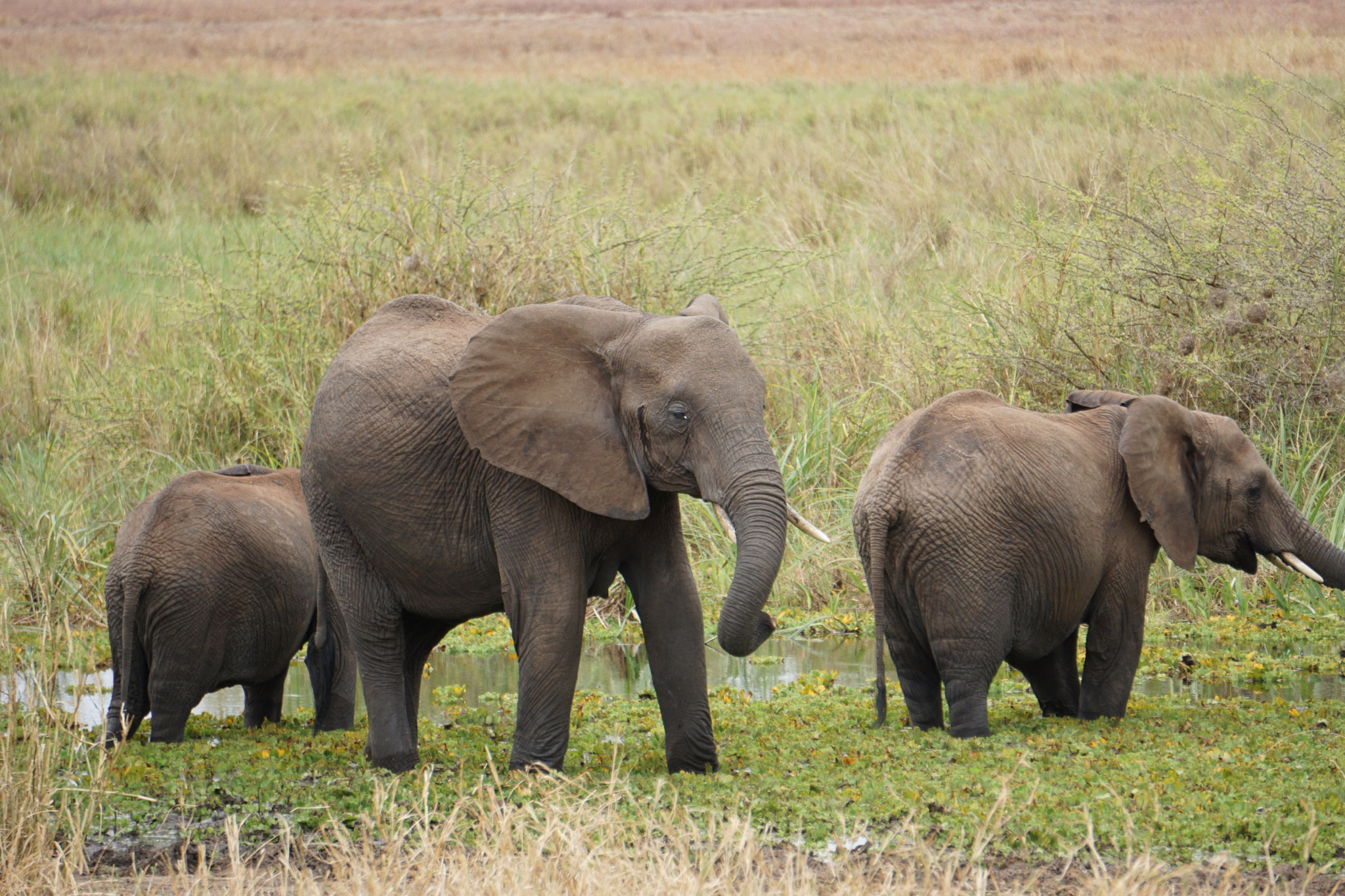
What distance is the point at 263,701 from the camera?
732 cm

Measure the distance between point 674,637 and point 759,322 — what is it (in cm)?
692

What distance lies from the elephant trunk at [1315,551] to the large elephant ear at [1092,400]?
3.23 feet

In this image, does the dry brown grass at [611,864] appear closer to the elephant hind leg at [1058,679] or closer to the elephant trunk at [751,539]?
the elephant trunk at [751,539]

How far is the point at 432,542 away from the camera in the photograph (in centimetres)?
585

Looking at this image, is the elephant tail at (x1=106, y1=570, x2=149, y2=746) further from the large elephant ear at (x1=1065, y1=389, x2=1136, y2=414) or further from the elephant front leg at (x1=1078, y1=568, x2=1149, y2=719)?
the large elephant ear at (x1=1065, y1=389, x2=1136, y2=414)

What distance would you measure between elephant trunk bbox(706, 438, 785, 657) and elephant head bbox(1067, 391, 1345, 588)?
8.01 feet

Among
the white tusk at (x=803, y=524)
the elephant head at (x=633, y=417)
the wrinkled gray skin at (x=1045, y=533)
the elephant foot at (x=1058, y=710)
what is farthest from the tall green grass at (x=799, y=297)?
the white tusk at (x=803, y=524)

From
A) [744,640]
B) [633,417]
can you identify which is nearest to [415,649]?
[633,417]

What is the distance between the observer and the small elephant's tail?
6359mm

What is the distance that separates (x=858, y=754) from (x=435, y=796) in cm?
179

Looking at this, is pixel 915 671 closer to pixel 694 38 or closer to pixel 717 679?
pixel 717 679

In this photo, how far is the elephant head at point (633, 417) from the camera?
507 cm

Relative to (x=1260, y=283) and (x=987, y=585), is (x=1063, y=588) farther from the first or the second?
(x=1260, y=283)

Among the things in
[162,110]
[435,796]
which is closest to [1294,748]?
[435,796]
